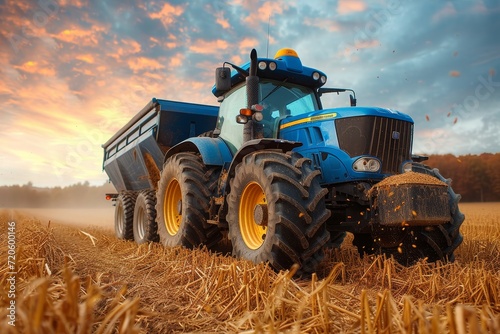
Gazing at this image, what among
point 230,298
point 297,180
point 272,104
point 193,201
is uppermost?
point 272,104

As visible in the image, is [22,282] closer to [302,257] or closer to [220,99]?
[302,257]

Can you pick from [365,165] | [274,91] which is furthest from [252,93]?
[365,165]

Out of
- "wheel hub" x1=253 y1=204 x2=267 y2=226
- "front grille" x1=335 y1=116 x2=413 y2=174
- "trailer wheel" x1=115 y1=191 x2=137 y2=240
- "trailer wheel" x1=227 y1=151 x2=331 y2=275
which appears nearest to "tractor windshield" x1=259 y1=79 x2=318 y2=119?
"front grille" x1=335 y1=116 x2=413 y2=174

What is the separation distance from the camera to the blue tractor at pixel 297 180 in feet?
11.8

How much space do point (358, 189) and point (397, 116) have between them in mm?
1063

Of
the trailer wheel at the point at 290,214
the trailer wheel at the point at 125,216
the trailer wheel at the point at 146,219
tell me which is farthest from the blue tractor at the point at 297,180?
the trailer wheel at the point at 125,216

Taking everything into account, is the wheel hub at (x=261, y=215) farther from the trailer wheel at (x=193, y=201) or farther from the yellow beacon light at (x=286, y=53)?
the yellow beacon light at (x=286, y=53)

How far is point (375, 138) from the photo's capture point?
4359mm

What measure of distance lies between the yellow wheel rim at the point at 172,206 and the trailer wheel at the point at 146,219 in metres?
0.94

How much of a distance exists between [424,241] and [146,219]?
4.75m

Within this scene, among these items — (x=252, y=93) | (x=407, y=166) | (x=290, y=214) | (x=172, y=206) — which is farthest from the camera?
(x=172, y=206)

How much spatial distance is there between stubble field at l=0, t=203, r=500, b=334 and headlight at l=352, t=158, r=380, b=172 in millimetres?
1000

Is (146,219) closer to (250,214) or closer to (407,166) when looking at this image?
(250,214)

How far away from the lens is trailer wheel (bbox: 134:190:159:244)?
7.05 m
